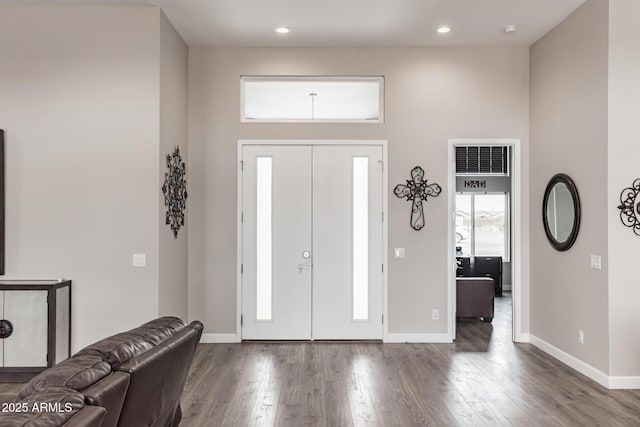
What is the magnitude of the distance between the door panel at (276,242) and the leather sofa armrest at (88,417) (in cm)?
385

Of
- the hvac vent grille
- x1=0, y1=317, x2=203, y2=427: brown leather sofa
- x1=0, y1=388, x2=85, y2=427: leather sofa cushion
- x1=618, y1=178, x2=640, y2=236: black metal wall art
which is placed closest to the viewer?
→ x1=0, y1=388, x2=85, y2=427: leather sofa cushion

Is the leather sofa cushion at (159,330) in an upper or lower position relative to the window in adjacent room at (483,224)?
lower

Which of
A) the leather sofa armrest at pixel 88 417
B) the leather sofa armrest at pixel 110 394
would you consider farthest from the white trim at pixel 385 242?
the leather sofa armrest at pixel 88 417

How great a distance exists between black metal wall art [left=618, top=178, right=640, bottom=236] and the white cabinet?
4782 mm

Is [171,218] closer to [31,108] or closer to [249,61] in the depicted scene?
[31,108]

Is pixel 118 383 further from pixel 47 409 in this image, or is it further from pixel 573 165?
pixel 573 165

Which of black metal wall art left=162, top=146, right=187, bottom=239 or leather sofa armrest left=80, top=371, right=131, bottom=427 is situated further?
black metal wall art left=162, top=146, right=187, bottom=239

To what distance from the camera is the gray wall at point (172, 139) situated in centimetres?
423

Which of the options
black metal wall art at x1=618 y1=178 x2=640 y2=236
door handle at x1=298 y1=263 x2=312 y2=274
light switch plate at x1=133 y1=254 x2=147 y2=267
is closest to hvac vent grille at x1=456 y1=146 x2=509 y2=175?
door handle at x1=298 y1=263 x2=312 y2=274

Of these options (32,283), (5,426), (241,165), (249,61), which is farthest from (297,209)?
(5,426)

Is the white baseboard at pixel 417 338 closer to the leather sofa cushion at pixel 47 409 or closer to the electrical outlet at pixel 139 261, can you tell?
the electrical outlet at pixel 139 261

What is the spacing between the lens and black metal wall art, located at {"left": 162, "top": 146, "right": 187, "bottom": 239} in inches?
173

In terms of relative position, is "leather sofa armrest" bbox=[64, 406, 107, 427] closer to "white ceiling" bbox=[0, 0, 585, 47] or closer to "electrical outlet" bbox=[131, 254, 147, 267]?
"electrical outlet" bbox=[131, 254, 147, 267]

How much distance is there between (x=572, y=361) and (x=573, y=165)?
1860 millimetres
